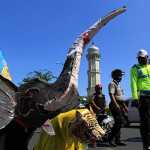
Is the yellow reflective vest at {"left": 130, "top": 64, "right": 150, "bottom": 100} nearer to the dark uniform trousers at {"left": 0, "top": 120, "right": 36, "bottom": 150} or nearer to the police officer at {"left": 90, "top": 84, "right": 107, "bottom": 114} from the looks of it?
the police officer at {"left": 90, "top": 84, "right": 107, "bottom": 114}

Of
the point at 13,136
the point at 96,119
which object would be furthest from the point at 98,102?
the point at 13,136

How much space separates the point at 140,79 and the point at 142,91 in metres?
0.24

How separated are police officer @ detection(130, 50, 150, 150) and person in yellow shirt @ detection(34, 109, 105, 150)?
1670 millimetres

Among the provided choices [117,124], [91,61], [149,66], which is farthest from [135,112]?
[91,61]

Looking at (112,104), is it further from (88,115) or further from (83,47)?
(83,47)

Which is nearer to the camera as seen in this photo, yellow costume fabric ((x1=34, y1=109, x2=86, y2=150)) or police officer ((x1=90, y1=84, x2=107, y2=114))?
yellow costume fabric ((x1=34, y1=109, x2=86, y2=150))

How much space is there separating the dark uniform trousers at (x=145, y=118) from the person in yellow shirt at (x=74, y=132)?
65.8 inches

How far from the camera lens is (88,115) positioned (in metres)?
2.33

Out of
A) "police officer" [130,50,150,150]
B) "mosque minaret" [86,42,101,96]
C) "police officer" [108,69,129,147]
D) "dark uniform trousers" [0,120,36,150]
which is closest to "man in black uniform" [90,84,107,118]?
"police officer" [108,69,129,147]

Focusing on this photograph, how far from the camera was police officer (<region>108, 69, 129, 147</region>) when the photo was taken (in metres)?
4.96

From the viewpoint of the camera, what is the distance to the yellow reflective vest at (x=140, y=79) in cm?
382

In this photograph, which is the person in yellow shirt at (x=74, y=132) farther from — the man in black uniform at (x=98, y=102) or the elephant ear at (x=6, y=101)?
the man in black uniform at (x=98, y=102)

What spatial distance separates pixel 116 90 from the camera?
17.0ft

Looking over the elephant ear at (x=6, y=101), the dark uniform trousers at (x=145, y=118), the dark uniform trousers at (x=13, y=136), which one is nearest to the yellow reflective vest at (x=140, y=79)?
the dark uniform trousers at (x=145, y=118)
